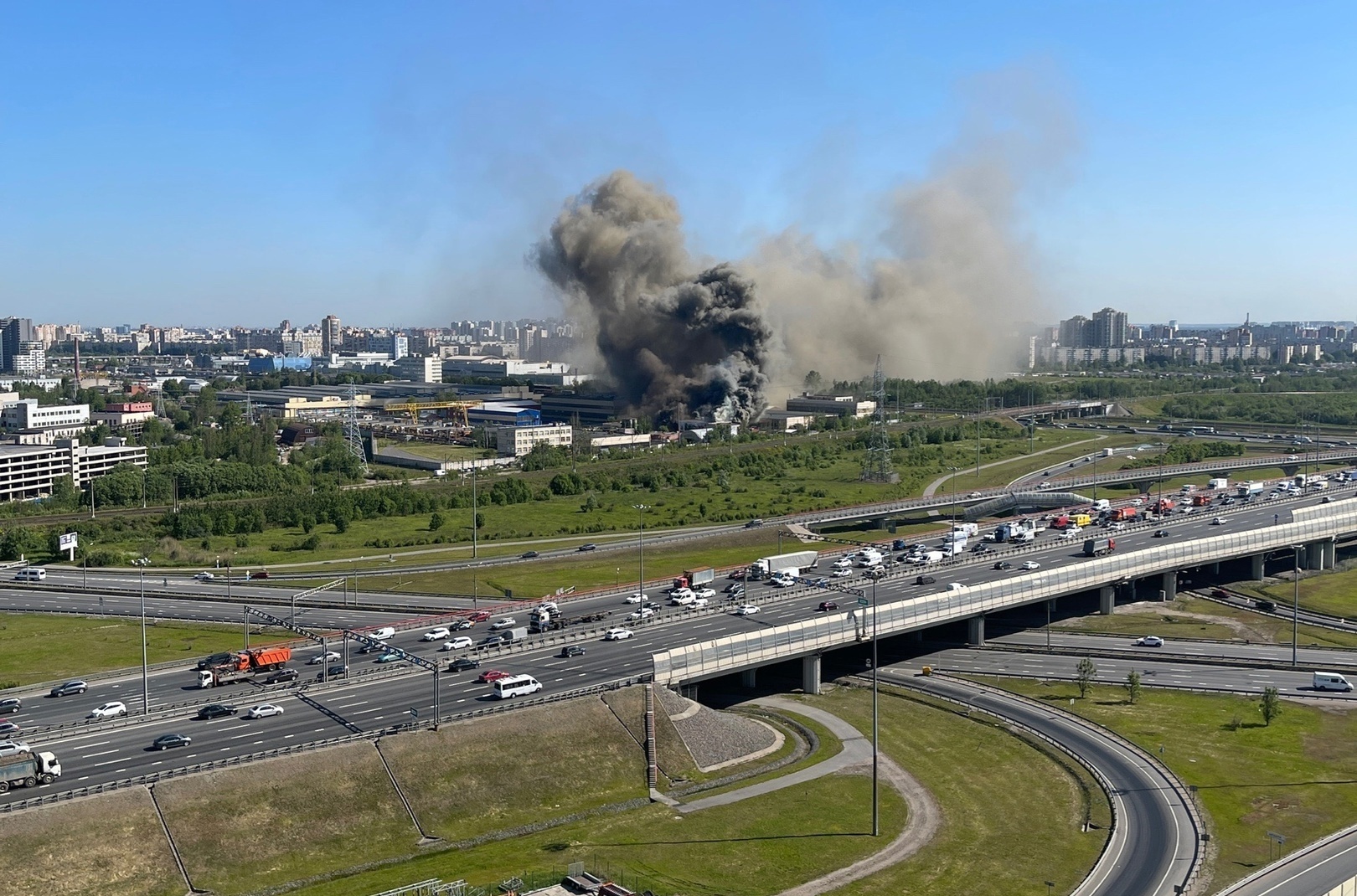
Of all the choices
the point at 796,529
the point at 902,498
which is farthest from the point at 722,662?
the point at 902,498

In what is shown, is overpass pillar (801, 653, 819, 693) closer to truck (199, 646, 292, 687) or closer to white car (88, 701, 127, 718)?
truck (199, 646, 292, 687)

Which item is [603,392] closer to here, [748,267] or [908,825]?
[748,267]

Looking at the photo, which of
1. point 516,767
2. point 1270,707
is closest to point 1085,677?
point 1270,707

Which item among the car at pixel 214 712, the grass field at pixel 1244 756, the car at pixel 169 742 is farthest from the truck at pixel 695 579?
the car at pixel 169 742

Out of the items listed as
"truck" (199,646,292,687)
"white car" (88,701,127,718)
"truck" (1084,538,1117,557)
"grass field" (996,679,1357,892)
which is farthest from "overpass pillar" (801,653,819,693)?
"white car" (88,701,127,718)

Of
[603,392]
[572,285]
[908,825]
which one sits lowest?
[908,825]

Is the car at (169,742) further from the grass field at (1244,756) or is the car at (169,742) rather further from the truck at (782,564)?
the truck at (782,564)
